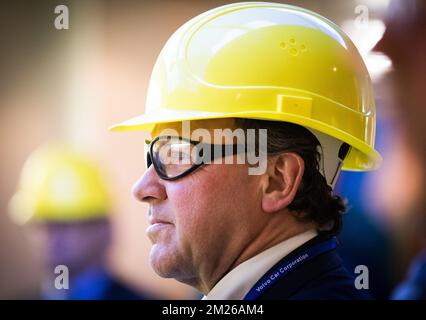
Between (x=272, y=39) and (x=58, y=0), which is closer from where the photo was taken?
(x=272, y=39)

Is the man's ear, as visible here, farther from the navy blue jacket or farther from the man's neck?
the navy blue jacket

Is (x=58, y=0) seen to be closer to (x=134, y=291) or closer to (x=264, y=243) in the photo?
(x=134, y=291)

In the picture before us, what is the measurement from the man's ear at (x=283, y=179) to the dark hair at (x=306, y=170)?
2cm

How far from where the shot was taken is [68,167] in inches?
150

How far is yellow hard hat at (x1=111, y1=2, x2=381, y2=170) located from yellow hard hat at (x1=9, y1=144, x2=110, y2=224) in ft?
5.25

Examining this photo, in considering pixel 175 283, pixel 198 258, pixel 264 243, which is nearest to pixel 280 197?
pixel 264 243

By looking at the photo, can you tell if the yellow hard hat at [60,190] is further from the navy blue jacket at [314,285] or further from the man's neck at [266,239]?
the navy blue jacket at [314,285]

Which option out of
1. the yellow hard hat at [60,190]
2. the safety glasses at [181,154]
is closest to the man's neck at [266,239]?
the safety glasses at [181,154]

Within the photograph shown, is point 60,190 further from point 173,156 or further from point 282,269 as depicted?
point 282,269

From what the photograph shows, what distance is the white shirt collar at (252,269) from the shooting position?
2.11 m

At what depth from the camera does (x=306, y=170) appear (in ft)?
7.11

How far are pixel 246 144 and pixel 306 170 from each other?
204mm

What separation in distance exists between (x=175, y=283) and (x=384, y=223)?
3.83 ft

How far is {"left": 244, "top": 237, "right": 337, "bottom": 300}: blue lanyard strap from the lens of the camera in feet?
6.70
